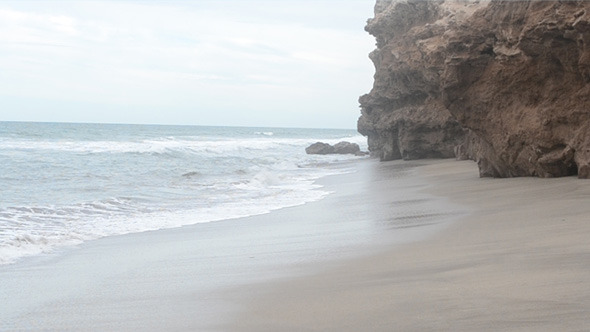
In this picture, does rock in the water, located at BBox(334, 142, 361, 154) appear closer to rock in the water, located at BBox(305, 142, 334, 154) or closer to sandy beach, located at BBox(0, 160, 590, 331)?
rock in the water, located at BBox(305, 142, 334, 154)

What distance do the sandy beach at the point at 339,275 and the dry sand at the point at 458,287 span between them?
0.5 inches

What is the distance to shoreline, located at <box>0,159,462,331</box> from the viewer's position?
191 inches

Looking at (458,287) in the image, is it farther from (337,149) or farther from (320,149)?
(320,149)

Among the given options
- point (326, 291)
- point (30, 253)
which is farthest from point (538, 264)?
point (30, 253)

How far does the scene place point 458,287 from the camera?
4645 mm

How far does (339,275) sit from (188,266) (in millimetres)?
1713

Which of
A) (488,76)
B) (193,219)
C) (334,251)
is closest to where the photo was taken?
(334,251)

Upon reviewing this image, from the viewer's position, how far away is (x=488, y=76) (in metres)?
11.7

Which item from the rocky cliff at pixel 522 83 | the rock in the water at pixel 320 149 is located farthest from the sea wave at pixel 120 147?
the rocky cliff at pixel 522 83

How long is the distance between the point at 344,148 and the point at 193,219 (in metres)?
30.7

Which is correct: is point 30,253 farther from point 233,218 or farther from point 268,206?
point 268,206

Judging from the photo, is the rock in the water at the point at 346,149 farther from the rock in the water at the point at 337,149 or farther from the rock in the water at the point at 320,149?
the rock in the water at the point at 320,149

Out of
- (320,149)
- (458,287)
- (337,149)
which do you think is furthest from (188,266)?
(320,149)

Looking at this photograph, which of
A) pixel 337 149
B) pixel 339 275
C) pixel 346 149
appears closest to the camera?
pixel 339 275
